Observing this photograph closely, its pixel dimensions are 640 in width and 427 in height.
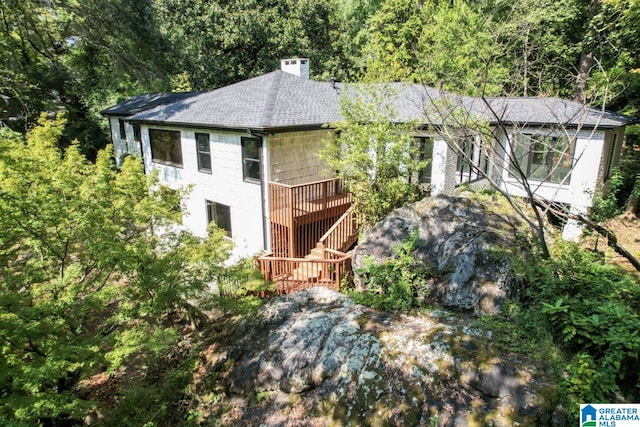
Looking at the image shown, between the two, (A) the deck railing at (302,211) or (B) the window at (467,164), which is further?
(B) the window at (467,164)

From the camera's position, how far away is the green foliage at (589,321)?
15.9 feet

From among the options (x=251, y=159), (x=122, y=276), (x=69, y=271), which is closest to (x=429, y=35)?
(x=251, y=159)

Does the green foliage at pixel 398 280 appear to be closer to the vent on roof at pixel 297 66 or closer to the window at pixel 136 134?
the vent on roof at pixel 297 66

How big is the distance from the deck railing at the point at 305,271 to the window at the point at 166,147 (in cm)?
668

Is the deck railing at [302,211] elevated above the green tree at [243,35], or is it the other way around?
the green tree at [243,35]

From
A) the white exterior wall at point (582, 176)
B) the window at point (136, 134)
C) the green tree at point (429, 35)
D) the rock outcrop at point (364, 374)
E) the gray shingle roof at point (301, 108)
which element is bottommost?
the rock outcrop at point (364, 374)

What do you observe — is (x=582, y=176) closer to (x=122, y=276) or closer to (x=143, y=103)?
(x=122, y=276)

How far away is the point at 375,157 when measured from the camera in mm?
10945

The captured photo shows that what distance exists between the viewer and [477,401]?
16.8ft

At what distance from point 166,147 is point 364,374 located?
1271cm

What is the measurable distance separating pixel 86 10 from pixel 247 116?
12938 mm

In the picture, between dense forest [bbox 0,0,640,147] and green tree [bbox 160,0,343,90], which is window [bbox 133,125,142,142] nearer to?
dense forest [bbox 0,0,640,147]

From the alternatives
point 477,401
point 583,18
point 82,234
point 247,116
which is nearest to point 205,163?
point 247,116

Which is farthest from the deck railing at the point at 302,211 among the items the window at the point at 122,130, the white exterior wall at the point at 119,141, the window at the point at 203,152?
the window at the point at 122,130
